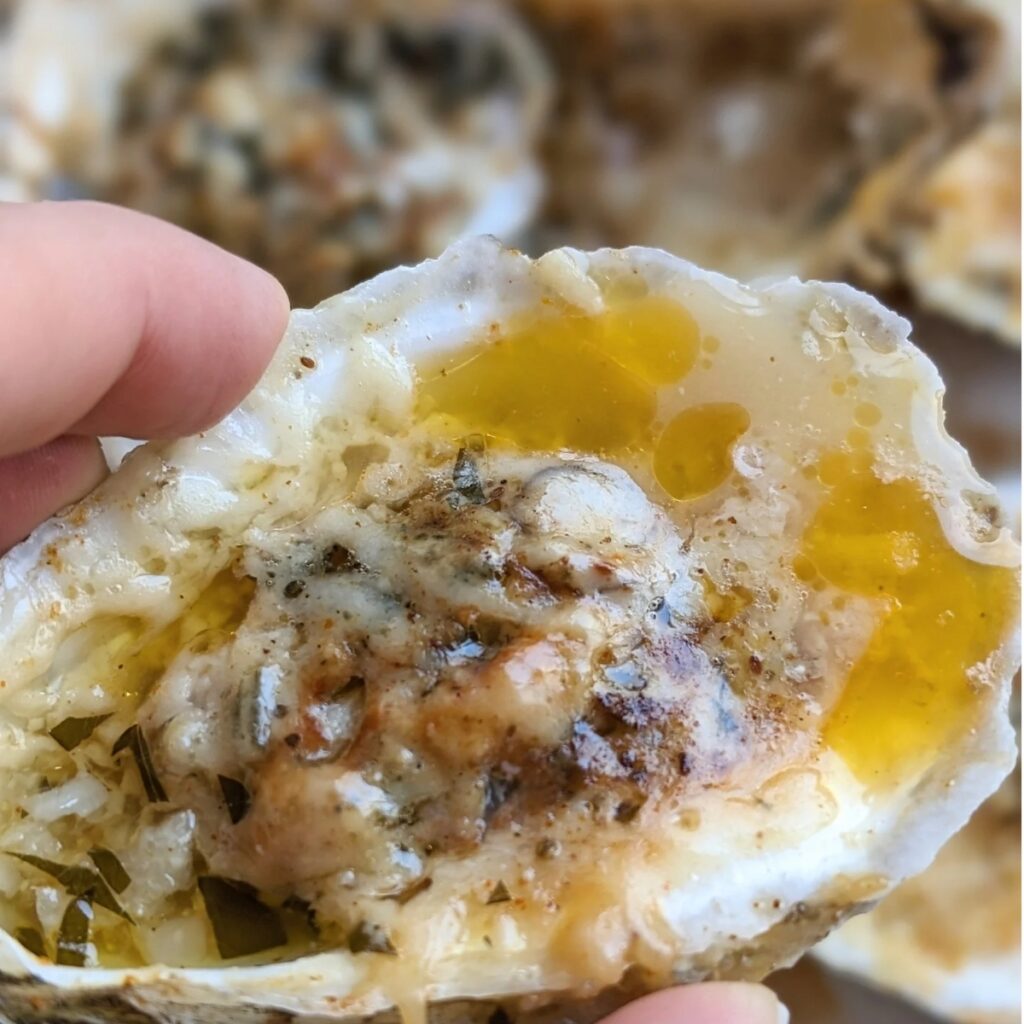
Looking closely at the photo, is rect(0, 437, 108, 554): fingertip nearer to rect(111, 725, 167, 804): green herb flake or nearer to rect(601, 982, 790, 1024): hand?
rect(111, 725, 167, 804): green herb flake

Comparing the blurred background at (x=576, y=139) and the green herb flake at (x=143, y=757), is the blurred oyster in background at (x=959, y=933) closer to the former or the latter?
the blurred background at (x=576, y=139)

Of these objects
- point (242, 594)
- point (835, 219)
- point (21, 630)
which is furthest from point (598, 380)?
point (835, 219)

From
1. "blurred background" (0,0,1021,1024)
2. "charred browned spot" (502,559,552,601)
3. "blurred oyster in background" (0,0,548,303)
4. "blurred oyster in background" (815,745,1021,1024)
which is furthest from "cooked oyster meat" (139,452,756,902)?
"blurred oyster in background" (0,0,548,303)

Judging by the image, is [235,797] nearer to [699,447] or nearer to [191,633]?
[191,633]

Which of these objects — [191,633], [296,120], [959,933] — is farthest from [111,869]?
[296,120]

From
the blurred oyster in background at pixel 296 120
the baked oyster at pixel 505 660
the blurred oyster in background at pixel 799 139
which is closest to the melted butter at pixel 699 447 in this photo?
the baked oyster at pixel 505 660

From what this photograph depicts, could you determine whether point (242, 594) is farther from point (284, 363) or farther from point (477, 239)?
point (477, 239)
